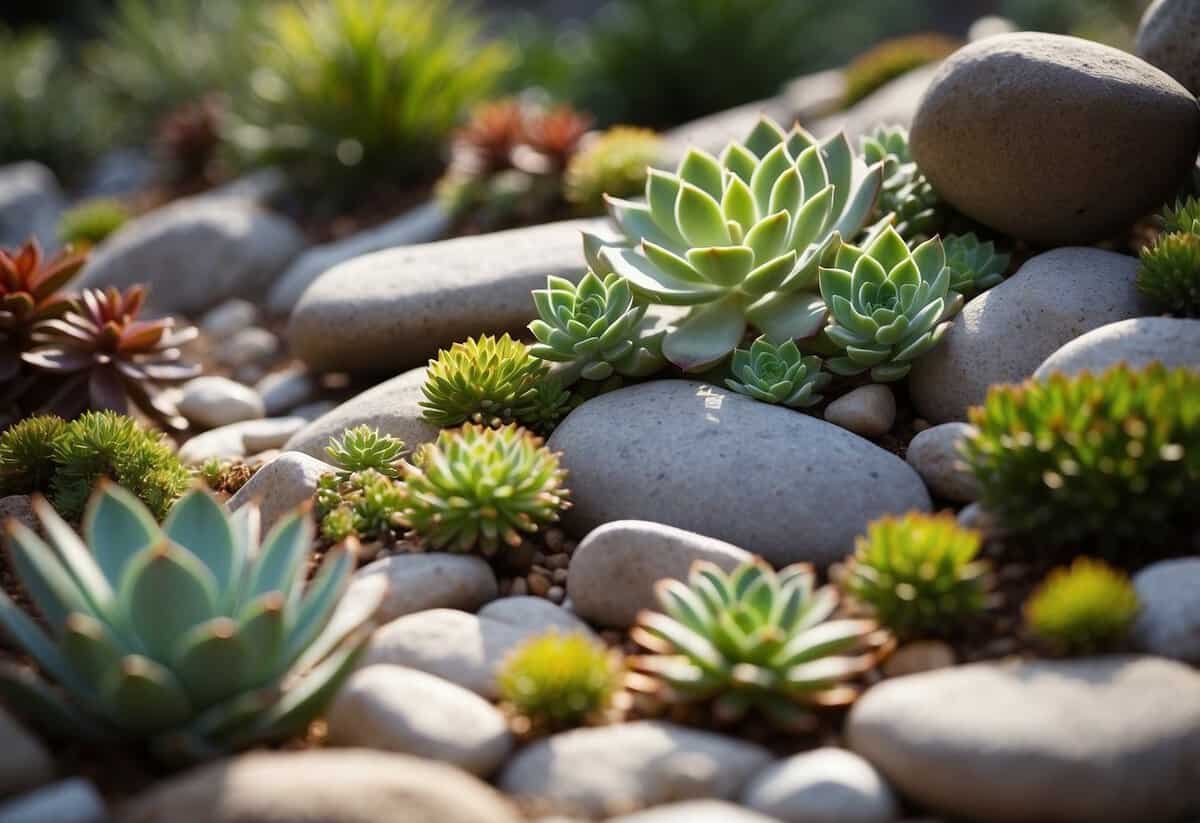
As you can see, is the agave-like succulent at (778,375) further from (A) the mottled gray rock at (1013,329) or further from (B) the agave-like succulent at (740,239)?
(A) the mottled gray rock at (1013,329)

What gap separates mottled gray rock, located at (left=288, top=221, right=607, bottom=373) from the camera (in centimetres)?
457

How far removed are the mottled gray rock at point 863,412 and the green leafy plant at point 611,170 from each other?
204cm

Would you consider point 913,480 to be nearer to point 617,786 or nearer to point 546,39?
point 617,786

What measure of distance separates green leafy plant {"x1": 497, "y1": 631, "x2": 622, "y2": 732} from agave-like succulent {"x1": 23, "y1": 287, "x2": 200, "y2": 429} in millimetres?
2370

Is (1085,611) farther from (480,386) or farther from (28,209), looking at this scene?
(28,209)

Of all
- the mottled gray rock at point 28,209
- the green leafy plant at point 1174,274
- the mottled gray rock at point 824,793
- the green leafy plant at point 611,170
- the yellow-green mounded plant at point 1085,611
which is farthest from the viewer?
the mottled gray rock at point 28,209

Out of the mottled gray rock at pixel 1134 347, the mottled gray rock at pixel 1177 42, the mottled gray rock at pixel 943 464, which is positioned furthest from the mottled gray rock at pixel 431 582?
the mottled gray rock at pixel 1177 42

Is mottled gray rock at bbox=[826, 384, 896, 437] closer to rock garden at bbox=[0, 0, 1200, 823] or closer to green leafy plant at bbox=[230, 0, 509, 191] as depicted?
rock garden at bbox=[0, 0, 1200, 823]

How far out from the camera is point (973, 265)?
13.6 ft

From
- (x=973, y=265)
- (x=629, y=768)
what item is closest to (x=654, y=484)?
(x=629, y=768)

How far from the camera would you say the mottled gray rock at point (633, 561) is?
10.3ft

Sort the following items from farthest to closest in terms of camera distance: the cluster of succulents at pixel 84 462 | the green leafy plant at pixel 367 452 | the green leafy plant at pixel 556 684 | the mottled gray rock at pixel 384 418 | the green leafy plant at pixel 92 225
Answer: the green leafy plant at pixel 92 225 < the mottled gray rock at pixel 384 418 < the cluster of succulents at pixel 84 462 < the green leafy plant at pixel 367 452 < the green leafy plant at pixel 556 684

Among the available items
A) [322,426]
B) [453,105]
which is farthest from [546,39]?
[322,426]

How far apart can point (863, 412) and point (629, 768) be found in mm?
1514
